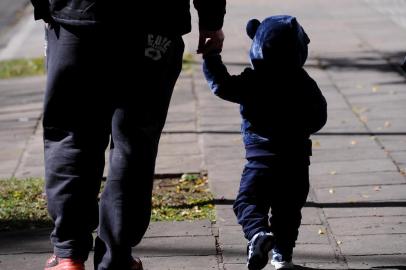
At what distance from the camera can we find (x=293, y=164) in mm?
4043

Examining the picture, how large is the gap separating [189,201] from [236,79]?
5.21 ft

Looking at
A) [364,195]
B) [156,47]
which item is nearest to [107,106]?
[156,47]

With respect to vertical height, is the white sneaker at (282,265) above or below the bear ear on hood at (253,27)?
below

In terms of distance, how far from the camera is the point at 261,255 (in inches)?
150

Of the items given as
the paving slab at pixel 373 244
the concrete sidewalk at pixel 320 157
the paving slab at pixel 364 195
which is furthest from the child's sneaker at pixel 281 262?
the paving slab at pixel 364 195

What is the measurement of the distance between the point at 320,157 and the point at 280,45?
246cm

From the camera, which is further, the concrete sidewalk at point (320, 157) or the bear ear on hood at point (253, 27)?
the concrete sidewalk at point (320, 157)

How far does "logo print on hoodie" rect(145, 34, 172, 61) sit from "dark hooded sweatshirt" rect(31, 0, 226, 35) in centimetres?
3

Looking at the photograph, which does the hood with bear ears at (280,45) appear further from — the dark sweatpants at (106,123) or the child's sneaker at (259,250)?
the child's sneaker at (259,250)

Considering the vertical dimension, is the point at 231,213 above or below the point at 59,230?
below

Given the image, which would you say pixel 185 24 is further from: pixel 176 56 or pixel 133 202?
pixel 133 202

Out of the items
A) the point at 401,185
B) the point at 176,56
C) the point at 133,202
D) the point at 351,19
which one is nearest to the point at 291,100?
the point at 176,56

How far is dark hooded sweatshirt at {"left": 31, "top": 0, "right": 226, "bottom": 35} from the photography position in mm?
3596

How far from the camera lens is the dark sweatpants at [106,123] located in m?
3.66
